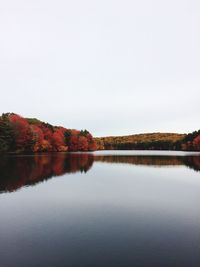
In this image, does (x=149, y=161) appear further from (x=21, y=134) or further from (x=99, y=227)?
(x=21, y=134)

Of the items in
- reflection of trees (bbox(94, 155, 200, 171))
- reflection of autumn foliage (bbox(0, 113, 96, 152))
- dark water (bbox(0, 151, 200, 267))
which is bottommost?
dark water (bbox(0, 151, 200, 267))

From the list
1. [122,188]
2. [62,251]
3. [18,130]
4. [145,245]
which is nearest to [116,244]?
[145,245]

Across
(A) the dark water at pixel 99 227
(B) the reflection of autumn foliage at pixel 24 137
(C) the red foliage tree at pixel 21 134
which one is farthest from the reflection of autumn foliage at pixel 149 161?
(C) the red foliage tree at pixel 21 134

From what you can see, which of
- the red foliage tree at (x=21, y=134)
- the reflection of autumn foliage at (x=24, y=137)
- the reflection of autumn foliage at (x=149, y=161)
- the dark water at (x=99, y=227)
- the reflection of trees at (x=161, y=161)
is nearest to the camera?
the dark water at (x=99, y=227)

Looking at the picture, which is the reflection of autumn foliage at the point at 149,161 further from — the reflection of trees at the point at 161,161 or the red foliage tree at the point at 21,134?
the red foliage tree at the point at 21,134

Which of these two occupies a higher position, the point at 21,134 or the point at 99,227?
the point at 21,134

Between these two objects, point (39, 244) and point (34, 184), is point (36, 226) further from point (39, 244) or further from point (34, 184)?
point (34, 184)

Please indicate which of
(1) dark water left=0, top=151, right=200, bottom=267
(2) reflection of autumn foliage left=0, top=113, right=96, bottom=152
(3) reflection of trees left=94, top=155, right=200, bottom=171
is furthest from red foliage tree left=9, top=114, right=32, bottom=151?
(1) dark water left=0, top=151, right=200, bottom=267

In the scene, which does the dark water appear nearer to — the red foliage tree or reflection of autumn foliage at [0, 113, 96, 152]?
reflection of autumn foliage at [0, 113, 96, 152]

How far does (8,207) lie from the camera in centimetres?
2208

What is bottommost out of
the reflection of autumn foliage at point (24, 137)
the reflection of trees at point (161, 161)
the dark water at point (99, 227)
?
the dark water at point (99, 227)

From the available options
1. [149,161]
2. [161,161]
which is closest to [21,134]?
[149,161]

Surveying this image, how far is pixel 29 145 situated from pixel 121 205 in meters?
106

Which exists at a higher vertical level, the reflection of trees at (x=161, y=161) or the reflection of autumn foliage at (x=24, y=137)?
the reflection of autumn foliage at (x=24, y=137)
